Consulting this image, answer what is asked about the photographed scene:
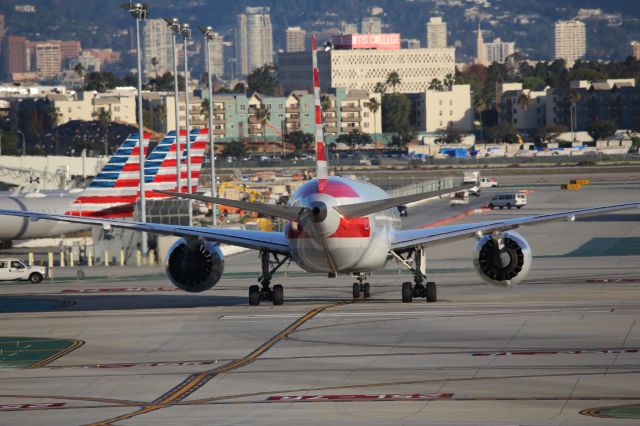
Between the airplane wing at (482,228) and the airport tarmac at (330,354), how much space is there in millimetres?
2348

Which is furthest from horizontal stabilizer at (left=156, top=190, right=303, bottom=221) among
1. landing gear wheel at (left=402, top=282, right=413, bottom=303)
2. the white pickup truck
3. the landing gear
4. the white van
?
the white van

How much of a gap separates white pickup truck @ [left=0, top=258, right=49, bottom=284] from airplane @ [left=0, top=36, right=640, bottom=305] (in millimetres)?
23524

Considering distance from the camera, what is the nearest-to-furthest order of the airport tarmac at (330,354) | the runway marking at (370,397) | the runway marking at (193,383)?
1. the airport tarmac at (330,354)
2. the runway marking at (193,383)
3. the runway marking at (370,397)

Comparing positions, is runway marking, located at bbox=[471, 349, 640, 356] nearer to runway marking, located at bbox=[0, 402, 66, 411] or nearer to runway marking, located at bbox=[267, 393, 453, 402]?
runway marking, located at bbox=[267, 393, 453, 402]

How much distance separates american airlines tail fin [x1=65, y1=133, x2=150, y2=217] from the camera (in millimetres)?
100312

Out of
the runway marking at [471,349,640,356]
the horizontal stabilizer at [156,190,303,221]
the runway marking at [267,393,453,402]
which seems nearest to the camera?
the runway marking at [267,393,453,402]

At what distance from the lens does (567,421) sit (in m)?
29.1

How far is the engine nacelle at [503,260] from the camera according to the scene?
50250 mm

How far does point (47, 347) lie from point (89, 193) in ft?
188

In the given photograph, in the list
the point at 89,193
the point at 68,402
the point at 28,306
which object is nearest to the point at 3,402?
the point at 68,402

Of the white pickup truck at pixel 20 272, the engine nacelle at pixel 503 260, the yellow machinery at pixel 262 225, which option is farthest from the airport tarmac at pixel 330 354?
the yellow machinery at pixel 262 225

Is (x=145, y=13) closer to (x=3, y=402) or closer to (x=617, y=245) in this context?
(x=617, y=245)

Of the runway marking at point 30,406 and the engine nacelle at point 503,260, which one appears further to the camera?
the engine nacelle at point 503,260

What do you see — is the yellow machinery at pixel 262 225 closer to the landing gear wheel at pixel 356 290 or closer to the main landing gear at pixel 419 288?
the landing gear wheel at pixel 356 290
